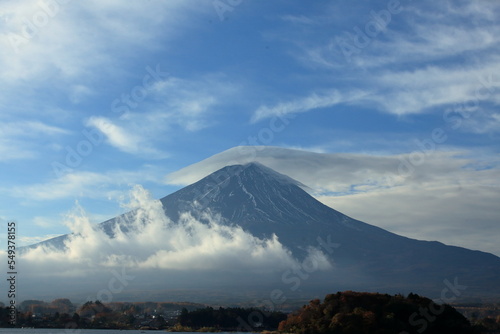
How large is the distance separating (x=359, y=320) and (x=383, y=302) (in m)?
6.99

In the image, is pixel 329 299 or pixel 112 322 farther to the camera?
pixel 112 322

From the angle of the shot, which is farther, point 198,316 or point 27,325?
point 27,325

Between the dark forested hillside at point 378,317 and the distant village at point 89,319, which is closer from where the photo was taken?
the dark forested hillside at point 378,317

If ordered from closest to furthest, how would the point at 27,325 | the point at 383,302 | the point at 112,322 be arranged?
the point at 383,302 < the point at 27,325 < the point at 112,322

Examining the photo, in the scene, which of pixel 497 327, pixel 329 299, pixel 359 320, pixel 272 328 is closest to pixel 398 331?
pixel 359 320

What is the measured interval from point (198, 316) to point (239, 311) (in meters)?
10.1

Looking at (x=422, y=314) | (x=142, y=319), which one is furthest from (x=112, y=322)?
(x=422, y=314)

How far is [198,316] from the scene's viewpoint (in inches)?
5566

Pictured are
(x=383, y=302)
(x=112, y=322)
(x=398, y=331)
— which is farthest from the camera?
(x=112, y=322)

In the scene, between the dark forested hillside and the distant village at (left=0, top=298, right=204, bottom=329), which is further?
the distant village at (left=0, top=298, right=204, bottom=329)

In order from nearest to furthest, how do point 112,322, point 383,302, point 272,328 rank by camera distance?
1. point 383,302
2. point 272,328
3. point 112,322

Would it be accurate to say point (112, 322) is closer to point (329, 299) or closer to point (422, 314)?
point (329, 299)

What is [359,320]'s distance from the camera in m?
86.9

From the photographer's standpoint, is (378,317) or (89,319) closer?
(378,317)
